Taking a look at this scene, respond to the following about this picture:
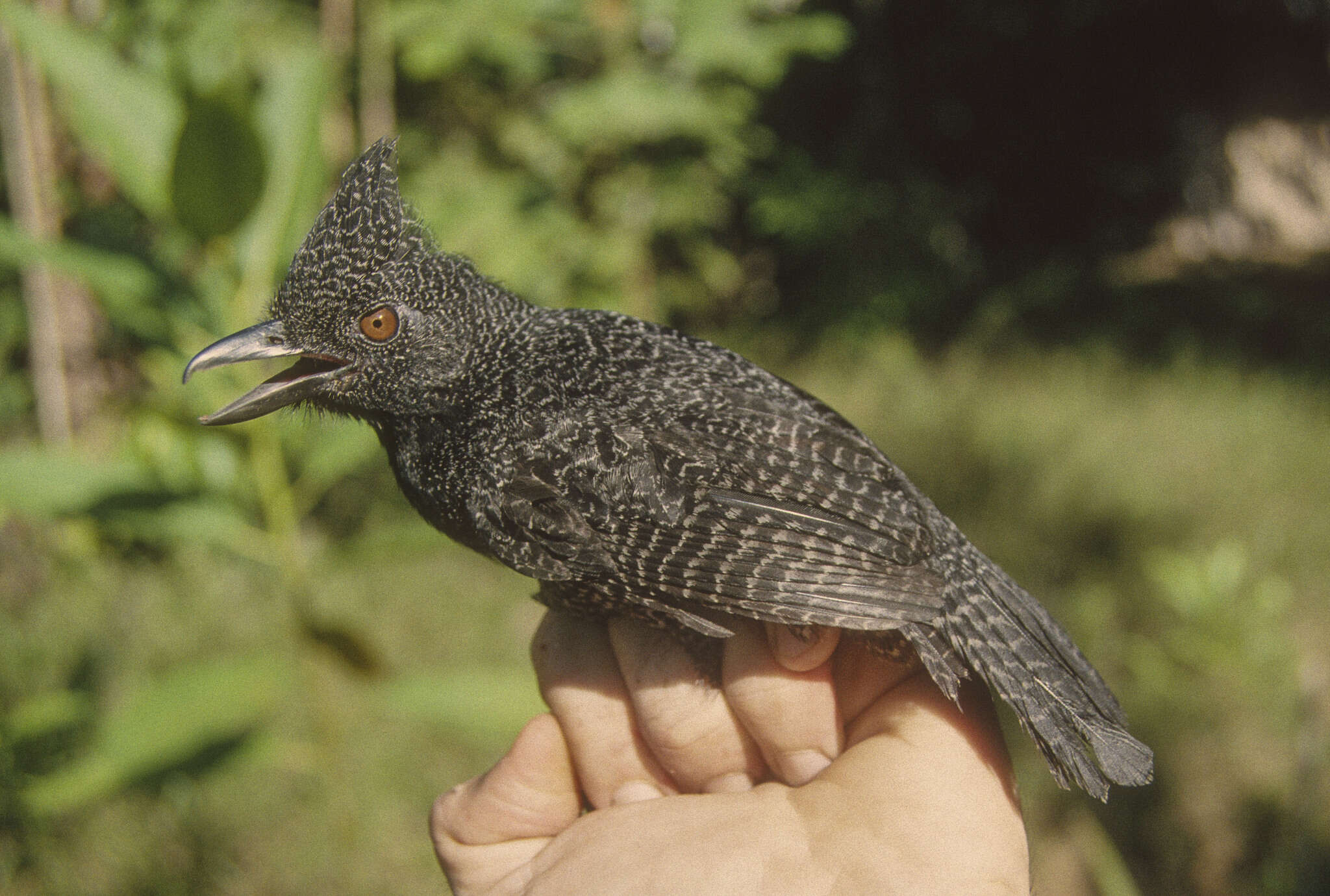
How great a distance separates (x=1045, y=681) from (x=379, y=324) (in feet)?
6.20

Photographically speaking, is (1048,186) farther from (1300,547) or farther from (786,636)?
(786,636)

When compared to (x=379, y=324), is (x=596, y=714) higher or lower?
lower

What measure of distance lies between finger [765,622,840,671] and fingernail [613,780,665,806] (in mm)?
597

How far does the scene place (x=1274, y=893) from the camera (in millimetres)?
3574

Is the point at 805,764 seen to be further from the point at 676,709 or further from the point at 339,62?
the point at 339,62

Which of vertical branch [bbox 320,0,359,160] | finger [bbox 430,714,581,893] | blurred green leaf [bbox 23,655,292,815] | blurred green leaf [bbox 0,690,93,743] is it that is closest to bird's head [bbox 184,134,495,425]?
finger [bbox 430,714,581,893]

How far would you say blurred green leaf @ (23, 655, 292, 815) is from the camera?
3.01m

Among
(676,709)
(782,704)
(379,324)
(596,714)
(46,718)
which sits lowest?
(46,718)

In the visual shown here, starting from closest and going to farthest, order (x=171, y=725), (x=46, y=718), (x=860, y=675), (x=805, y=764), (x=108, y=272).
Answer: (x=805, y=764) < (x=860, y=675) < (x=108, y=272) < (x=171, y=725) < (x=46, y=718)

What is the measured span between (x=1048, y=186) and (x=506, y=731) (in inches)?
377

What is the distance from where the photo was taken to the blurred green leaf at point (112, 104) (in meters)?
2.94

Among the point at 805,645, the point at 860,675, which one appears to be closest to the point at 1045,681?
the point at 860,675

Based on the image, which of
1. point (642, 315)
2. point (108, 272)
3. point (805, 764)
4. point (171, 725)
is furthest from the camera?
point (642, 315)

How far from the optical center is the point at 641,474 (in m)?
2.06
